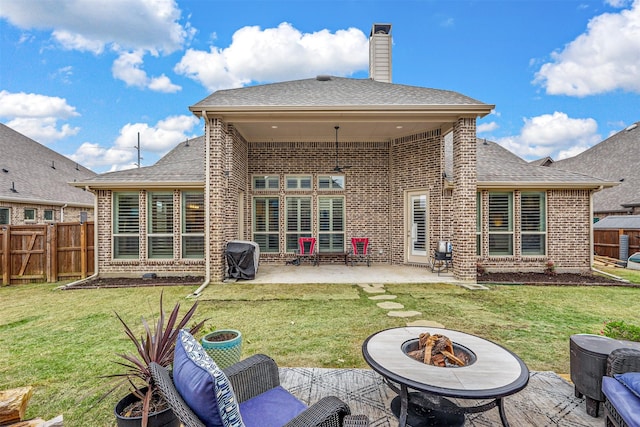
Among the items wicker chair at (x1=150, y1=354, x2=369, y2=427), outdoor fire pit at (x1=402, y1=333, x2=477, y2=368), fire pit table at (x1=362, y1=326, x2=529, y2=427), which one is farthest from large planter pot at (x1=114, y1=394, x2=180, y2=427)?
outdoor fire pit at (x1=402, y1=333, x2=477, y2=368)

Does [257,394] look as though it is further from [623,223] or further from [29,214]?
[623,223]

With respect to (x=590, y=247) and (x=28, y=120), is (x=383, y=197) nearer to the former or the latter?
(x=590, y=247)

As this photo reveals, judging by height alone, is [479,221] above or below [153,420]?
above

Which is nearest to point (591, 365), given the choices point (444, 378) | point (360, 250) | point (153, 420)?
point (444, 378)

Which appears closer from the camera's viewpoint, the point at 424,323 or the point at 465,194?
the point at 424,323

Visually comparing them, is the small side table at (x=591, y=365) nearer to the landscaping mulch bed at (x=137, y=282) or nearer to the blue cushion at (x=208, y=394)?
the blue cushion at (x=208, y=394)

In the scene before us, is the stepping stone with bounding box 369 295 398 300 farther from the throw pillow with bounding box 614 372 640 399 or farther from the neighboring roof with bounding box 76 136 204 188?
the neighboring roof with bounding box 76 136 204 188

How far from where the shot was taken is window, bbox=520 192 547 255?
341 inches

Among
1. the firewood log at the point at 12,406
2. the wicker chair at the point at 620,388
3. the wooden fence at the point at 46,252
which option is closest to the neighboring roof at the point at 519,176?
the wicker chair at the point at 620,388

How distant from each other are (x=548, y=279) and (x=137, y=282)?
10.7m

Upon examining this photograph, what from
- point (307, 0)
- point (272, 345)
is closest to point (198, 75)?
point (307, 0)

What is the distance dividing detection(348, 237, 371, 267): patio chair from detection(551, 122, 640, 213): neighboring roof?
12.7 m

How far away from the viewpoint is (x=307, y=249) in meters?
9.83

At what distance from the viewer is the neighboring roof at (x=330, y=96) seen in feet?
23.7
